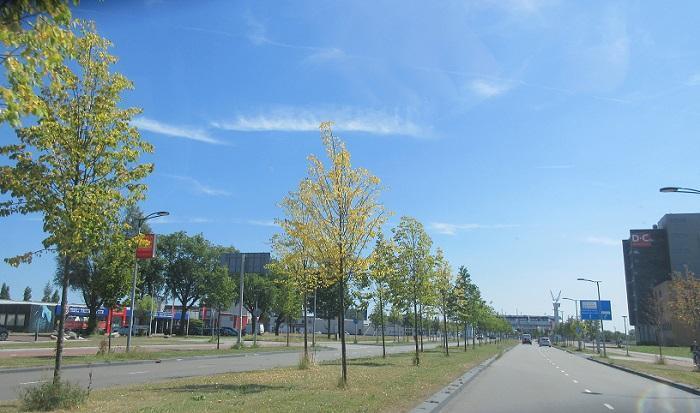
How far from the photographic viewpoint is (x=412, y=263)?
31422 mm

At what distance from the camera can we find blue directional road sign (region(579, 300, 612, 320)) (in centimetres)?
5894

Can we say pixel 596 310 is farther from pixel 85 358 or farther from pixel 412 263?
pixel 85 358

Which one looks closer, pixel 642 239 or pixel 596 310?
pixel 596 310

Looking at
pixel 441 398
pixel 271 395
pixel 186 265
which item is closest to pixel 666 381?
pixel 441 398

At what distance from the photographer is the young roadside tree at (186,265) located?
291ft

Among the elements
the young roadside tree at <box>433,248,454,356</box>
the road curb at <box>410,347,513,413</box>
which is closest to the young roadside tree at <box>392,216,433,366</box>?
the young roadside tree at <box>433,248,454,356</box>

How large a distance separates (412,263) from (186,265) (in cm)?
6498

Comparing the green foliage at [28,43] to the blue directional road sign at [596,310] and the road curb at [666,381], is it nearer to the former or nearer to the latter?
the road curb at [666,381]

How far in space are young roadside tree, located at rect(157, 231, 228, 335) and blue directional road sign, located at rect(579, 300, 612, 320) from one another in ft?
175

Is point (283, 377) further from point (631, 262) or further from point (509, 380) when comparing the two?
point (631, 262)

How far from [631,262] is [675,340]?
60165mm

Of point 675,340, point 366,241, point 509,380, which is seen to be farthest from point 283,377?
point 675,340

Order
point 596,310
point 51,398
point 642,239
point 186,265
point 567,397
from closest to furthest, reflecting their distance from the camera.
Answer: point 51,398 → point 567,397 → point 596,310 → point 186,265 → point 642,239

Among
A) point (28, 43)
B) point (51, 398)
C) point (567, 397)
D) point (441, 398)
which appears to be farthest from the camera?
point (567, 397)
